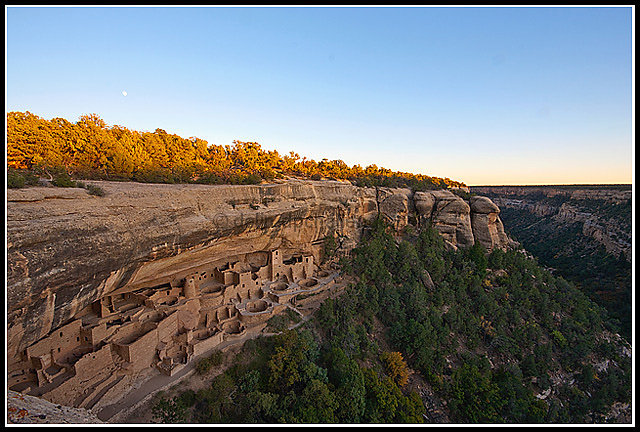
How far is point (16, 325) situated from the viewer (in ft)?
26.2

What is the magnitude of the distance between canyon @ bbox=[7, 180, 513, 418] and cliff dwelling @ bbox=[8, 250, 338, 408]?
44 millimetres

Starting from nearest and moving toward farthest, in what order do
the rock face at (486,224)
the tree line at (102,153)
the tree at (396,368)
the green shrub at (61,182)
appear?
the green shrub at (61,182) < the tree line at (102,153) < the tree at (396,368) < the rock face at (486,224)

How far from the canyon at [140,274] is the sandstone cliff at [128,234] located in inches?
1.3

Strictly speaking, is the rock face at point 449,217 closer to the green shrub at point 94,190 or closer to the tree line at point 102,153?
the tree line at point 102,153

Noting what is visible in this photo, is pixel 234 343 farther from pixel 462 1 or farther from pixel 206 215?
pixel 462 1

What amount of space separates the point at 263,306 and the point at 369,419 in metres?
7.30

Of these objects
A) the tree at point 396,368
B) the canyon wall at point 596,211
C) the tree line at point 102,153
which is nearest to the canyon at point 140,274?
the tree line at point 102,153

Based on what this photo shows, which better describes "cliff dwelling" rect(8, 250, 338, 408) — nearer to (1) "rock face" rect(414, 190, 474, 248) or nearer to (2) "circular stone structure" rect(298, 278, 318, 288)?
(2) "circular stone structure" rect(298, 278, 318, 288)

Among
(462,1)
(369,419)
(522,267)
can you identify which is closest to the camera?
(462,1)

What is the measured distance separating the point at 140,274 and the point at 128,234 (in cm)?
305

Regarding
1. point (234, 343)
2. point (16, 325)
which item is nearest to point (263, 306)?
point (234, 343)

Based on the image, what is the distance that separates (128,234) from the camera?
10.0 meters

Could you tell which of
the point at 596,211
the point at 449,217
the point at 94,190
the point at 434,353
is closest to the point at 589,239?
the point at 596,211

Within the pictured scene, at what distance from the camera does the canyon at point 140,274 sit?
8250 mm
